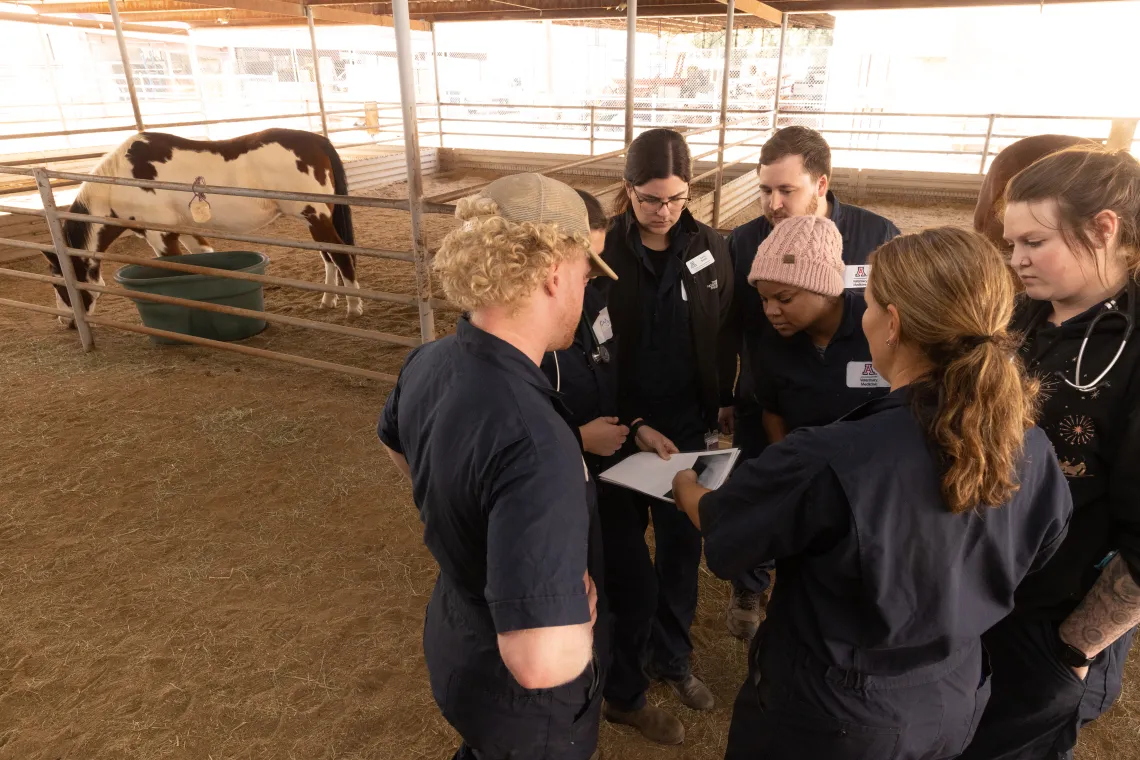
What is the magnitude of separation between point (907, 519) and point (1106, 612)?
59cm

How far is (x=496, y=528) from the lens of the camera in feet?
3.10

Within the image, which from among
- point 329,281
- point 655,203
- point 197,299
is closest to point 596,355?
point 655,203

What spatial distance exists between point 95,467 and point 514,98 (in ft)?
55.0

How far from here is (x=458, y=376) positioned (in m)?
1.04

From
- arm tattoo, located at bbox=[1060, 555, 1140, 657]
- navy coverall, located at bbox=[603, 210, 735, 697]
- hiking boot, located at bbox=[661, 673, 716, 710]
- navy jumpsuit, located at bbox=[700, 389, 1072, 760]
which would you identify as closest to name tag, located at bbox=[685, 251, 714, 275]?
navy coverall, located at bbox=[603, 210, 735, 697]

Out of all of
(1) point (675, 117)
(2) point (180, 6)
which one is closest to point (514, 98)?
(1) point (675, 117)

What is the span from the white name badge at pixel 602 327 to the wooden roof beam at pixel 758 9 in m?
6.47

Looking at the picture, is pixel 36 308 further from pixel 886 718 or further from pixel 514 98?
pixel 514 98

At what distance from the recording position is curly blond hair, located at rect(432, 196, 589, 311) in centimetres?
102

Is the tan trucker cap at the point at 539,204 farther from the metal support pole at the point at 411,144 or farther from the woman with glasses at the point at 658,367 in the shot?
the metal support pole at the point at 411,144

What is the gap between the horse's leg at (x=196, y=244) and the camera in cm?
607

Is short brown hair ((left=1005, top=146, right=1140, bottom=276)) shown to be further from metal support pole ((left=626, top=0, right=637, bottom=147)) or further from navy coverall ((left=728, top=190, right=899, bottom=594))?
metal support pole ((left=626, top=0, right=637, bottom=147))

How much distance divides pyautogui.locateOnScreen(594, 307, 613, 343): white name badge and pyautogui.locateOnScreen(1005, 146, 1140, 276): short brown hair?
0.93 metres

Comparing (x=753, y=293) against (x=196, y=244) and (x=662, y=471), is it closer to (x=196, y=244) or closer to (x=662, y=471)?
(x=662, y=471)
